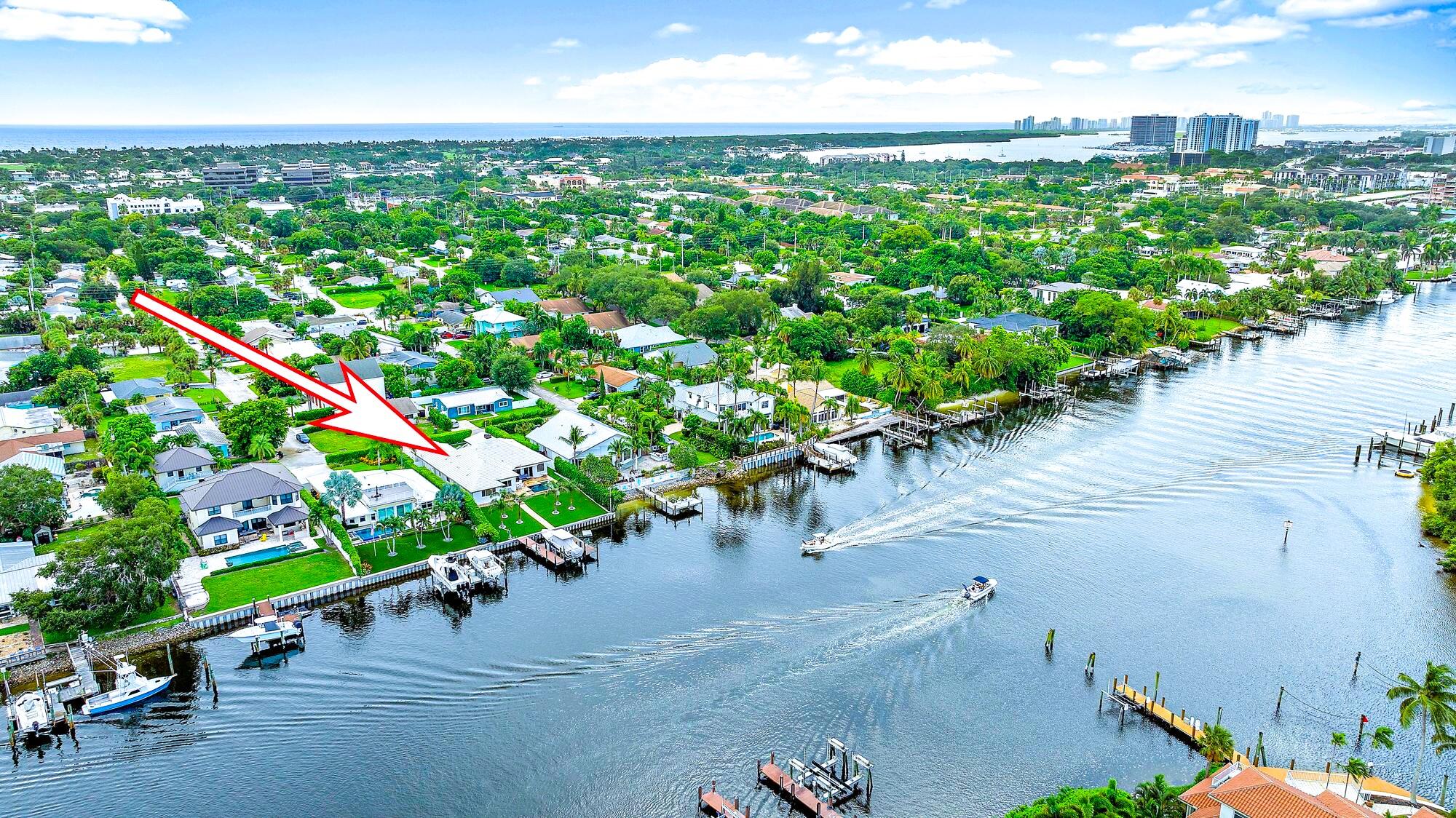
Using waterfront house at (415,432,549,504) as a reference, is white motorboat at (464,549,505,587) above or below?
below

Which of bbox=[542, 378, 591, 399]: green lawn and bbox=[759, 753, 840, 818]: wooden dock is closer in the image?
bbox=[759, 753, 840, 818]: wooden dock

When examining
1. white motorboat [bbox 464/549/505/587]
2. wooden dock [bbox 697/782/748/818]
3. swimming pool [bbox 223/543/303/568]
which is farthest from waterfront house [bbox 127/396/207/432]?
wooden dock [bbox 697/782/748/818]

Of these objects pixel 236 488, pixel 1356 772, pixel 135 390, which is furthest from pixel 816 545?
pixel 135 390

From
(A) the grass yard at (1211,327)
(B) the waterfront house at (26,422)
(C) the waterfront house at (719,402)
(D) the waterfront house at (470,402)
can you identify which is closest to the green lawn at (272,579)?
(D) the waterfront house at (470,402)

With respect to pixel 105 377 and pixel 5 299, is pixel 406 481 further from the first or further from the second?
pixel 5 299

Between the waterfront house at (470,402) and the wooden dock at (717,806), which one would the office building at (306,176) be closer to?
the waterfront house at (470,402)

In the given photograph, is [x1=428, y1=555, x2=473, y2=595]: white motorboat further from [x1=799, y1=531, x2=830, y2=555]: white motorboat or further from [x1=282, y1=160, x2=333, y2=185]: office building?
[x1=282, y1=160, x2=333, y2=185]: office building
